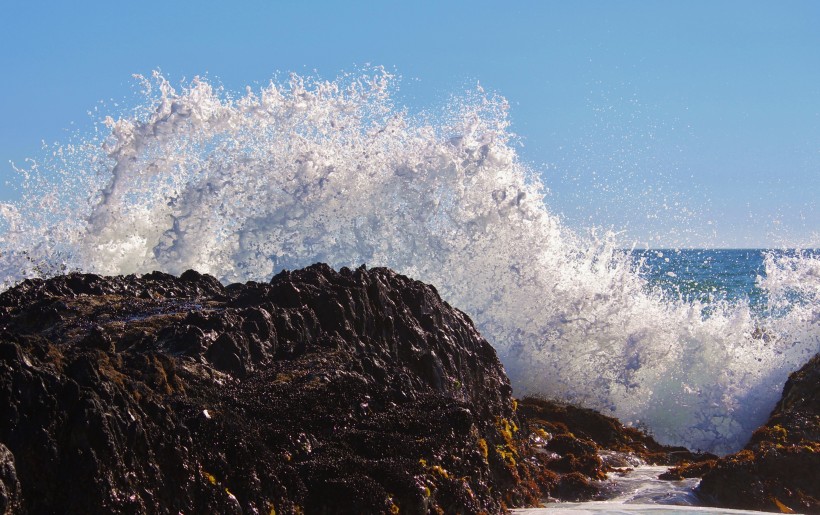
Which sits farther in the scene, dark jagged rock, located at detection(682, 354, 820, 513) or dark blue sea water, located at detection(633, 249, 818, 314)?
dark blue sea water, located at detection(633, 249, 818, 314)

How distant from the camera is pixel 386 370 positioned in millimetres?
8703

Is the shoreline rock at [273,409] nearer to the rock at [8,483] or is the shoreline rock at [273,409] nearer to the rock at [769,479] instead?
the rock at [8,483]

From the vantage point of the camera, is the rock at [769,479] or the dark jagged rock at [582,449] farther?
the dark jagged rock at [582,449]

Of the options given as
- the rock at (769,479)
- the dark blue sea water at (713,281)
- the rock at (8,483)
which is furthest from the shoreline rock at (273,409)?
the dark blue sea water at (713,281)

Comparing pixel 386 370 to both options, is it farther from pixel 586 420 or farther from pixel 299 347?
pixel 586 420

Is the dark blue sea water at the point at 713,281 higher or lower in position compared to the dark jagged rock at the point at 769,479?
higher

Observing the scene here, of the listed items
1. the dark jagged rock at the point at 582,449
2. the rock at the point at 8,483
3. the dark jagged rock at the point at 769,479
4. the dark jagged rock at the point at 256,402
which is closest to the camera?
the rock at the point at 8,483

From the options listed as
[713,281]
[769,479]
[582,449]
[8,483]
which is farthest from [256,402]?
[713,281]

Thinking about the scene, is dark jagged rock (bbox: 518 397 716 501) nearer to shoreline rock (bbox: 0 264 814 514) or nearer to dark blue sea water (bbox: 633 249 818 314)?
shoreline rock (bbox: 0 264 814 514)

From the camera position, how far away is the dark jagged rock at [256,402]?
17.2 ft

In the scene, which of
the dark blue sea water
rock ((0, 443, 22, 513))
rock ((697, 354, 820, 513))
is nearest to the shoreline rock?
rock ((0, 443, 22, 513))

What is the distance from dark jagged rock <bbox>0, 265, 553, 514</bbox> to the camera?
17.2 feet

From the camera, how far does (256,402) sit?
7.15m

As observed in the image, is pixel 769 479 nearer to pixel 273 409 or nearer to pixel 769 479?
pixel 769 479
